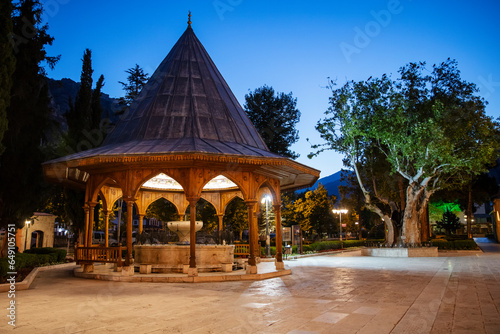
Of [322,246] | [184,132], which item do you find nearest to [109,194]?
[184,132]

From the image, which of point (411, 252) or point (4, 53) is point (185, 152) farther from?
point (411, 252)

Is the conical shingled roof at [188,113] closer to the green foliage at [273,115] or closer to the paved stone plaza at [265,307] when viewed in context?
the paved stone plaza at [265,307]

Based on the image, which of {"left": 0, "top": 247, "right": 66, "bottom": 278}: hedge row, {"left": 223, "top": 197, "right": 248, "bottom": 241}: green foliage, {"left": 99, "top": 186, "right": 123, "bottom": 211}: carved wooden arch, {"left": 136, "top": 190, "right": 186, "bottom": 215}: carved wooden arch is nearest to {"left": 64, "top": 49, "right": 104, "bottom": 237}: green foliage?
{"left": 0, "top": 247, "right": 66, "bottom": 278}: hedge row

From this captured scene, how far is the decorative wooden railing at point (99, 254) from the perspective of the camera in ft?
40.7

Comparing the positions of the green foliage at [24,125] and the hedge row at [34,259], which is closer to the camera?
the hedge row at [34,259]

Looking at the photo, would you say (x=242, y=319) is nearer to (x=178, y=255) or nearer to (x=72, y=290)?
(x=72, y=290)

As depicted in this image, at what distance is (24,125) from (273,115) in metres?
22.5

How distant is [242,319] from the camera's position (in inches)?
234

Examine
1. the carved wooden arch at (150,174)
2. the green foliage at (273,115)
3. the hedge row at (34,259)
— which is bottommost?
the hedge row at (34,259)

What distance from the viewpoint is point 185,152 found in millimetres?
11062

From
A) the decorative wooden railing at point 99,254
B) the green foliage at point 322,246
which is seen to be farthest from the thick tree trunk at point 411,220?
the decorative wooden railing at point 99,254

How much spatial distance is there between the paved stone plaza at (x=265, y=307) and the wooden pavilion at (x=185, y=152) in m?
2.72

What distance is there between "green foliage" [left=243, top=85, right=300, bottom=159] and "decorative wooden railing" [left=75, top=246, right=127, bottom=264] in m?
21.8

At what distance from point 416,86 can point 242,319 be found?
25.0 m
